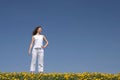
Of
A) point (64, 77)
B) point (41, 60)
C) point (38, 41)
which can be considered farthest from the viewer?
point (38, 41)

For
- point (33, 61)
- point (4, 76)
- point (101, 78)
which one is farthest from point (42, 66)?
point (101, 78)

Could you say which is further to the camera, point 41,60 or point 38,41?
point 38,41

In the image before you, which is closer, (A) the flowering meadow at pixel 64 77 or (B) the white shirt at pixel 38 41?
(A) the flowering meadow at pixel 64 77

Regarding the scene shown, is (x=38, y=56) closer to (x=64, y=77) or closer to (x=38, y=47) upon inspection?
(x=38, y=47)

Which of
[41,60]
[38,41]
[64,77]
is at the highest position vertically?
[38,41]

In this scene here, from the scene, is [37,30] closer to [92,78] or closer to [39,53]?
[39,53]

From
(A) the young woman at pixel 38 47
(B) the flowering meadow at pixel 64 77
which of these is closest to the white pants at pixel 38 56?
(A) the young woman at pixel 38 47

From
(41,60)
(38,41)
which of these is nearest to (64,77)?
(41,60)

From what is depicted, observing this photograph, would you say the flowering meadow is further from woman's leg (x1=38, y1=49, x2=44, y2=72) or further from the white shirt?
the white shirt

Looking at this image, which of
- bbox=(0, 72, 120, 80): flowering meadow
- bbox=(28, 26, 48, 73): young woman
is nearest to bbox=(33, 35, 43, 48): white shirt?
bbox=(28, 26, 48, 73): young woman

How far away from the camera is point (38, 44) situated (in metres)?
24.1

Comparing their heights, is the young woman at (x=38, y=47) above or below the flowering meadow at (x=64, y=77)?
above

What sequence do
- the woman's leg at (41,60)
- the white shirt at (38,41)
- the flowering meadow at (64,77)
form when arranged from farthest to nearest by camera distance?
the white shirt at (38,41)
the woman's leg at (41,60)
the flowering meadow at (64,77)

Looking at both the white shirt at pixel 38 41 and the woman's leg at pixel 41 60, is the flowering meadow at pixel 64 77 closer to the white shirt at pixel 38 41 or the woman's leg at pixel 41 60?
the woman's leg at pixel 41 60
